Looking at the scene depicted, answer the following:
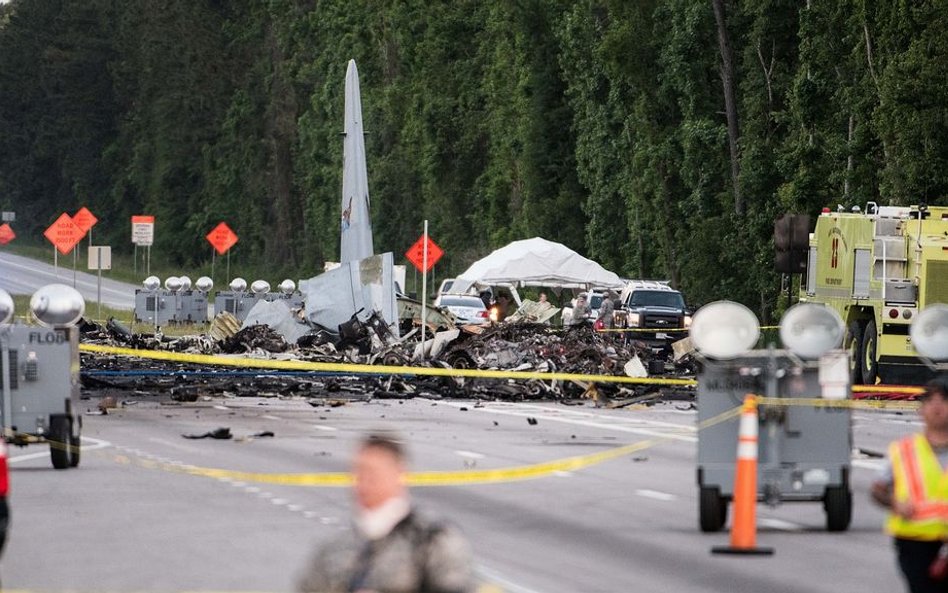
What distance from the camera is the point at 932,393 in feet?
34.4

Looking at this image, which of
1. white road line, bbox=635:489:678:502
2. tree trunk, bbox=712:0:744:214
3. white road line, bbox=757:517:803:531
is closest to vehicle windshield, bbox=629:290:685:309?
tree trunk, bbox=712:0:744:214

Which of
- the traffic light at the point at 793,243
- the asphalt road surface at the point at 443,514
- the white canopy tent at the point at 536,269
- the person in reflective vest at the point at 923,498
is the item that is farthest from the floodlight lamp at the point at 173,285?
the person in reflective vest at the point at 923,498

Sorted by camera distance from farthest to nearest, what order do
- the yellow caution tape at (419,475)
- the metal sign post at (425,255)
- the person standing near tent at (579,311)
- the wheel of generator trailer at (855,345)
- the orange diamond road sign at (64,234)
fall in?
the orange diamond road sign at (64,234) < the person standing near tent at (579,311) < the metal sign post at (425,255) < the wheel of generator trailer at (855,345) < the yellow caution tape at (419,475)

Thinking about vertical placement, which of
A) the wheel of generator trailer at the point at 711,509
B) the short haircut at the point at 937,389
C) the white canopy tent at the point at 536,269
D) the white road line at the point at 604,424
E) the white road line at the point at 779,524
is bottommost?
the white road line at the point at 779,524

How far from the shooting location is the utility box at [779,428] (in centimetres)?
1619

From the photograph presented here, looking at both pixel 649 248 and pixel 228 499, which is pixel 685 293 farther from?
pixel 228 499

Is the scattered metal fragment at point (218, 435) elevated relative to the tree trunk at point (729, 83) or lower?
lower

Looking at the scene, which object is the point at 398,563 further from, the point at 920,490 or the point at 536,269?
the point at 536,269

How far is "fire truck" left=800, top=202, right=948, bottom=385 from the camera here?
3700 cm

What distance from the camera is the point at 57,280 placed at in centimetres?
10394

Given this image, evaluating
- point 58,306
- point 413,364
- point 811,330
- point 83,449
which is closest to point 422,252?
point 413,364

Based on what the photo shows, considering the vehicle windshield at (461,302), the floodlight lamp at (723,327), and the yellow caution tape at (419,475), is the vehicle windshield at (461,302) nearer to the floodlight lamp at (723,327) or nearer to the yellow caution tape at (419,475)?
the yellow caution tape at (419,475)

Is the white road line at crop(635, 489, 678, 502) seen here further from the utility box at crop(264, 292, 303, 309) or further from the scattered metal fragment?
the utility box at crop(264, 292, 303, 309)

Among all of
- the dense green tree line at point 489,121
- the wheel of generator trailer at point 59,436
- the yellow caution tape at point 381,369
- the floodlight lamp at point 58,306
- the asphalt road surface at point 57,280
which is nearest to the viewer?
the wheel of generator trailer at point 59,436
